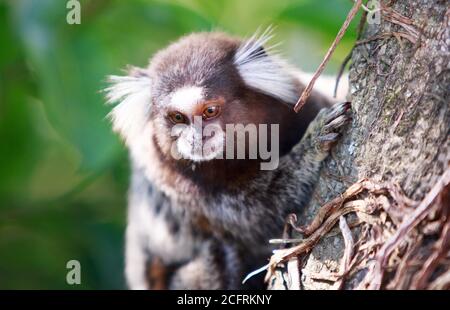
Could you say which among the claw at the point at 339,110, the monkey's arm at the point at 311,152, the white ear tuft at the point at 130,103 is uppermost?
the white ear tuft at the point at 130,103

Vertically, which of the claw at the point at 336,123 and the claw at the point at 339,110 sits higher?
the claw at the point at 339,110

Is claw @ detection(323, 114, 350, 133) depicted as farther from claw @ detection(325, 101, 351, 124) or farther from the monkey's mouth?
the monkey's mouth

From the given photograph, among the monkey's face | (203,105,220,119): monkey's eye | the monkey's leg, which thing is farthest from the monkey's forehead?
the monkey's leg

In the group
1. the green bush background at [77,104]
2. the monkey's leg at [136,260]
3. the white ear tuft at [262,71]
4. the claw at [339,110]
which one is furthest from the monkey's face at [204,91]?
the monkey's leg at [136,260]

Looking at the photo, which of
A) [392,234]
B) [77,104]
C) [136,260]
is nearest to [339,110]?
[392,234]

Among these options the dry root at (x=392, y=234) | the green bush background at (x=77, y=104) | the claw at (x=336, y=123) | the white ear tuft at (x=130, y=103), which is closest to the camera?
the dry root at (x=392, y=234)

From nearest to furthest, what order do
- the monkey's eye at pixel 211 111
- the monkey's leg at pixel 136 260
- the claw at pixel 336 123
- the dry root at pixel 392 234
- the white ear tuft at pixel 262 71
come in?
the dry root at pixel 392 234 < the claw at pixel 336 123 < the monkey's eye at pixel 211 111 < the white ear tuft at pixel 262 71 < the monkey's leg at pixel 136 260

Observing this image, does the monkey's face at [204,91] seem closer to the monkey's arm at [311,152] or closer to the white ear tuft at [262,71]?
the white ear tuft at [262,71]

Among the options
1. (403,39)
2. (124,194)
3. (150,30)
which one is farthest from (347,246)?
(124,194)
